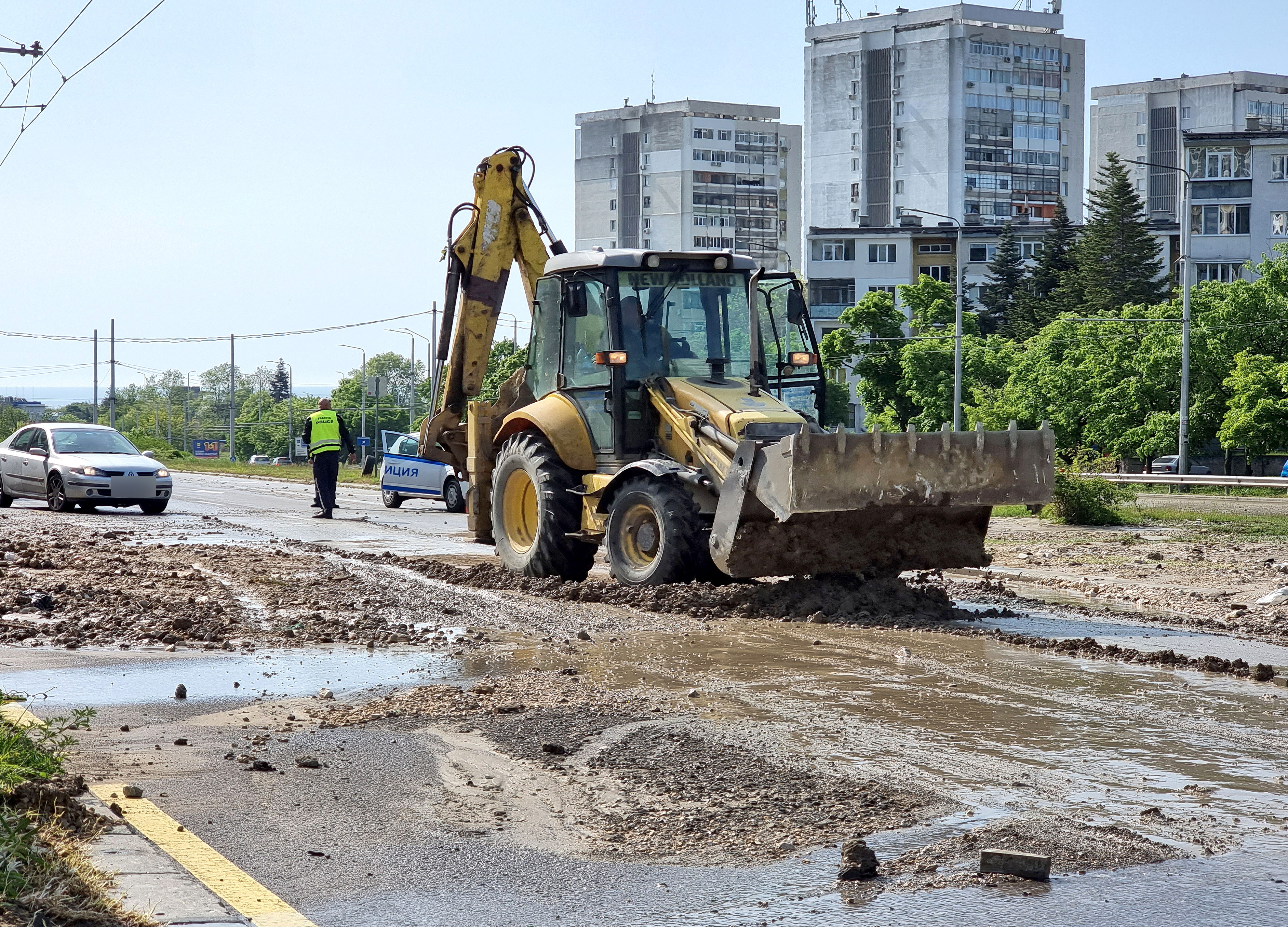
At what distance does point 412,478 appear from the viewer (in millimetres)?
29234

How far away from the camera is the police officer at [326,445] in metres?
23.2

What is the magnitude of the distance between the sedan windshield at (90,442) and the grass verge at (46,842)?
2042 cm

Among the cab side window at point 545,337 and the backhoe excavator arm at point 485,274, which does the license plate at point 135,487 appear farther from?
the cab side window at point 545,337

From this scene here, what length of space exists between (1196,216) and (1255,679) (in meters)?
81.8

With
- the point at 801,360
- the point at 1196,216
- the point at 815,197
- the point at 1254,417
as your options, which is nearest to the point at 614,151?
the point at 815,197

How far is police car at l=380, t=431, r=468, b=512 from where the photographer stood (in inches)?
1125

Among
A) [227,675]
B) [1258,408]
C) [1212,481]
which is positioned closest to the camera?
[227,675]

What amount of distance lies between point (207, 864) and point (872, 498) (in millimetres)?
7269

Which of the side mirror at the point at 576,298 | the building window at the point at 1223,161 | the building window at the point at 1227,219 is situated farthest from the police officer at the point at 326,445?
the building window at the point at 1227,219

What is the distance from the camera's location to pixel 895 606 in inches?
456

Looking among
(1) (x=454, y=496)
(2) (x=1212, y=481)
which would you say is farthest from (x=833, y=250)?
(1) (x=454, y=496)

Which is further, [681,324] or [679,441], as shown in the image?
[681,324]

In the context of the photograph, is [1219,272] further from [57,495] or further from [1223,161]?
[57,495]

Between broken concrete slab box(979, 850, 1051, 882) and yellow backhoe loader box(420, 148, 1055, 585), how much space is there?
6076 mm
